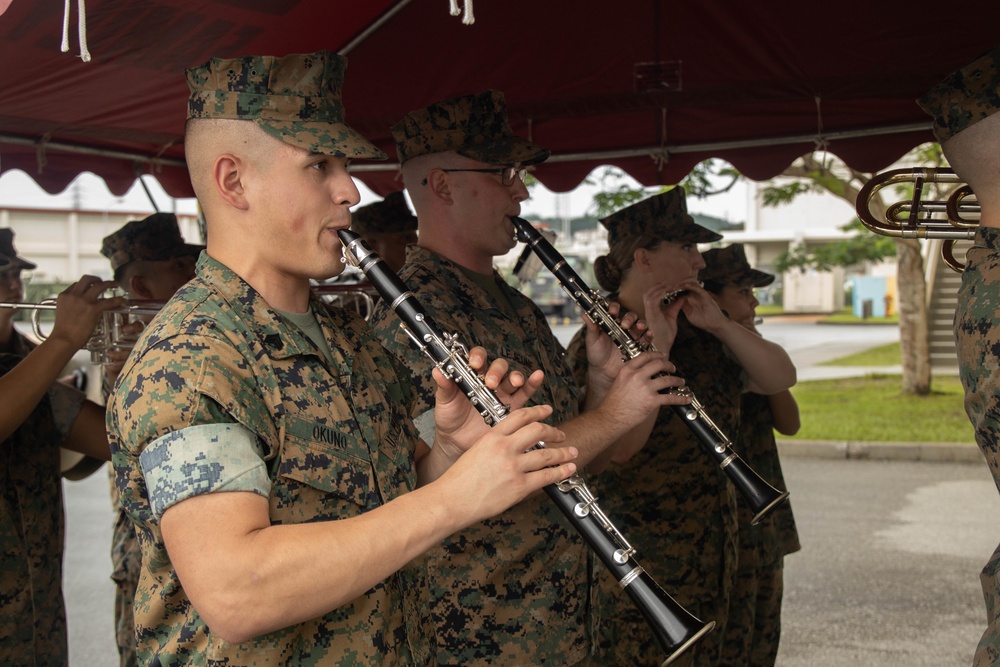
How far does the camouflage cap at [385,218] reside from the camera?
490 centimetres

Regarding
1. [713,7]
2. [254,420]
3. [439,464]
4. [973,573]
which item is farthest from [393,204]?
[973,573]

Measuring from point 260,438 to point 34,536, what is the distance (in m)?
1.61

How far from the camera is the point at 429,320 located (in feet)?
6.51

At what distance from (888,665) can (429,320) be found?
11.6 ft

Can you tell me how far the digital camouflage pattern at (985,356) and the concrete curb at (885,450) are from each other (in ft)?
24.3

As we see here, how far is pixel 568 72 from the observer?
4.17 metres

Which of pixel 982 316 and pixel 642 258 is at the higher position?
pixel 642 258

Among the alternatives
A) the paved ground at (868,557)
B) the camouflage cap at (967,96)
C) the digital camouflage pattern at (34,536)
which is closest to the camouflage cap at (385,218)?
the digital camouflage pattern at (34,536)

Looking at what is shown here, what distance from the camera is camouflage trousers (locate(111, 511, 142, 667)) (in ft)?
12.2

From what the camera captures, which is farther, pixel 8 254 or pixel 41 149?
pixel 41 149

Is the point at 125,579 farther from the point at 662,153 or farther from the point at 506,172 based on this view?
the point at 662,153

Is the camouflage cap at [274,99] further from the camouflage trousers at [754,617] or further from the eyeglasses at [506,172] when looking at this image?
the camouflage trousers at [754,617]

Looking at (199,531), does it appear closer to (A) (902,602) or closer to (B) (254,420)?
(B) (254,420)

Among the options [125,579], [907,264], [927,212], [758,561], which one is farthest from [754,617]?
[907,264]
